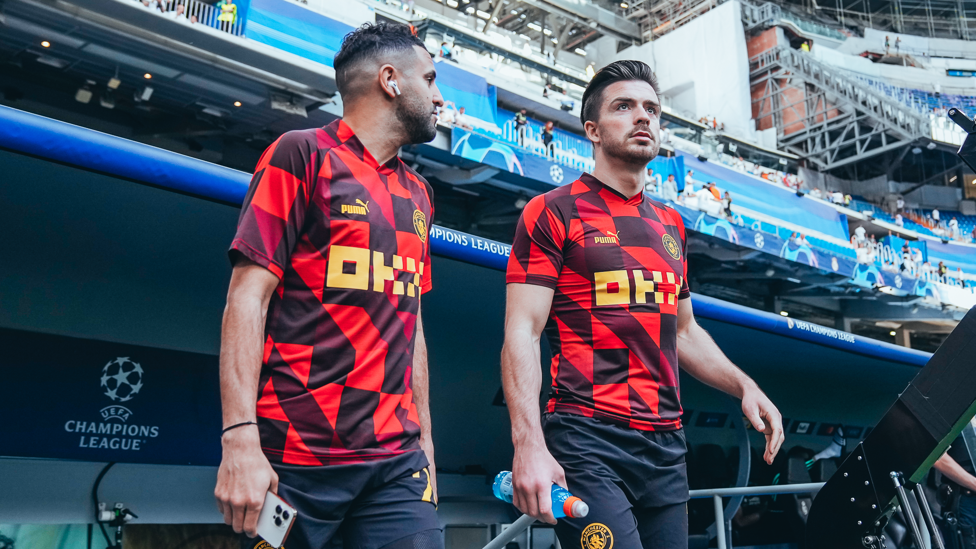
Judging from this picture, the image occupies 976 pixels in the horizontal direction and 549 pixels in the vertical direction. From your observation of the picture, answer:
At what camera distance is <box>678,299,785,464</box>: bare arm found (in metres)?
2.22

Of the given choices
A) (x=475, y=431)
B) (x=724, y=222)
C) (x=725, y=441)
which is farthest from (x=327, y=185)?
(x=724, y=222)

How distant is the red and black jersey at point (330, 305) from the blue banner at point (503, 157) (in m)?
11.1

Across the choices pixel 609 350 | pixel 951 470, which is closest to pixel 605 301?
pixel 609 350

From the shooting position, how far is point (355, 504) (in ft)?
5.47

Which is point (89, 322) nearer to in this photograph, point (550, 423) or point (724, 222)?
point (550, 423)

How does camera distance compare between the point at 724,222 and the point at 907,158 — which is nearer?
the point at 724,222

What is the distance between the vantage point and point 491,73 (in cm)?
1998

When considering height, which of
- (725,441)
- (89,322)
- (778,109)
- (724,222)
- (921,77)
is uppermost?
(921,77)

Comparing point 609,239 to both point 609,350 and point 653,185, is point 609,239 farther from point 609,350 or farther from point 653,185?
point 653,185

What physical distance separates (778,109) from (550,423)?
33106 mm

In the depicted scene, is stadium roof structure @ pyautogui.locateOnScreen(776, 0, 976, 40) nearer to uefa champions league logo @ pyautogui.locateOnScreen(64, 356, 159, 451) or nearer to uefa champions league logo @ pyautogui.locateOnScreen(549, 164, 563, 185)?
uefa champions league logo @ pyautogui.locateOnScreen(549, 164, 563, 185)

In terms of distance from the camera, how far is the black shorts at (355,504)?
5.23 feet

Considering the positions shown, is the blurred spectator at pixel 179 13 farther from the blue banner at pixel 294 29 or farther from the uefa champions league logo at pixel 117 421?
the uefa champions league logo at pixel 117 421

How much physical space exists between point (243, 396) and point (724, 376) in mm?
1610
